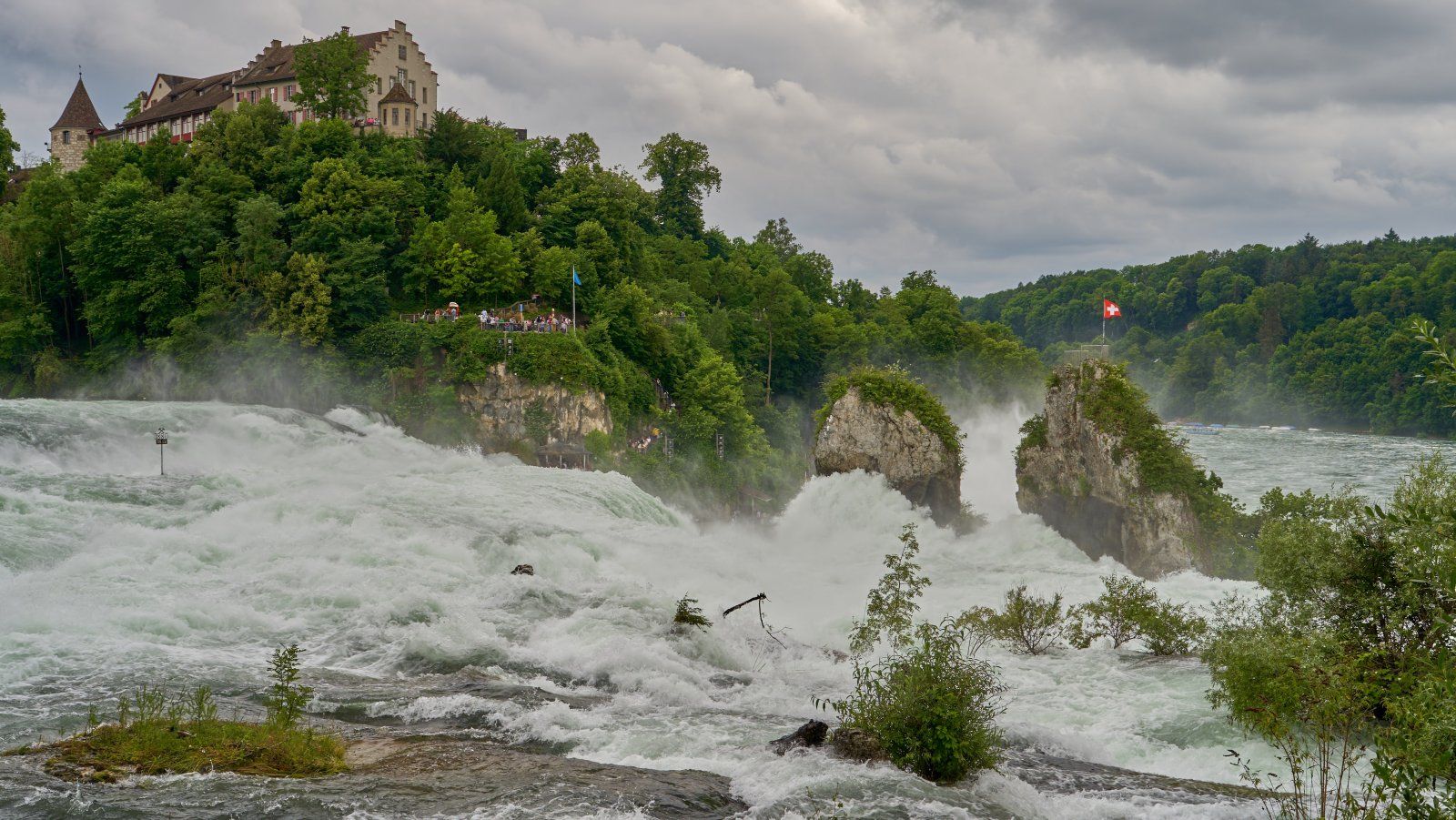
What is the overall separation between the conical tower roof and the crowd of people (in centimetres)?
5293

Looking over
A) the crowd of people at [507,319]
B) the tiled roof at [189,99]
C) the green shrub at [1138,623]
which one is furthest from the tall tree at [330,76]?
the green shrub at [1138,623]

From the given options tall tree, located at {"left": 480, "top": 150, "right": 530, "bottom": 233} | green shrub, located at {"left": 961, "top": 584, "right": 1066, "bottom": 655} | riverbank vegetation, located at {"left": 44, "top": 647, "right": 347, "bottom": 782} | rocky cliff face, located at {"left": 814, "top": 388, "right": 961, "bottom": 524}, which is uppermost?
tall tree, located at {"left": 480, "top": 150, "right": 530, "bottom": 233}

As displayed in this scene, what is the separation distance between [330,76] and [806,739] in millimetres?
73237

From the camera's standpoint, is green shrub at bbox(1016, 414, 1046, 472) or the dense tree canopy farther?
the dense tree canopy

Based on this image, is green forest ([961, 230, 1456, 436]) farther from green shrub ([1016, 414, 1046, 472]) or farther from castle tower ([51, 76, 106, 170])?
castle tower ([51, 76, 106, 170])

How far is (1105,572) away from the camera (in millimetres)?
44219

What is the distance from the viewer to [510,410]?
62406 millimetres

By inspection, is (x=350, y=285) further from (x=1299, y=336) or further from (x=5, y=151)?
(x=1299, y=336)

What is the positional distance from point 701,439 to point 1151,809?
2202 inches

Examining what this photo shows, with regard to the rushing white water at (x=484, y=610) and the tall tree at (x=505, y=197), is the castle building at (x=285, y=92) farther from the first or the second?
the rushing white water at (x=484, y=610)

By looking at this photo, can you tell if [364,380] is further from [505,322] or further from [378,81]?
[378,81]

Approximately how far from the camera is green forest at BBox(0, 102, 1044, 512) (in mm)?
63094

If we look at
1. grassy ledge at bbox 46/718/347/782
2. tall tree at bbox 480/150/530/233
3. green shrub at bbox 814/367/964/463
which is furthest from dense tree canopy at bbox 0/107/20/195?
grassy ledge at bbox 46/718/347/782

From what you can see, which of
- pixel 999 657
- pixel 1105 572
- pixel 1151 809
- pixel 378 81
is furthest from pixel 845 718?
pixel 378 81
